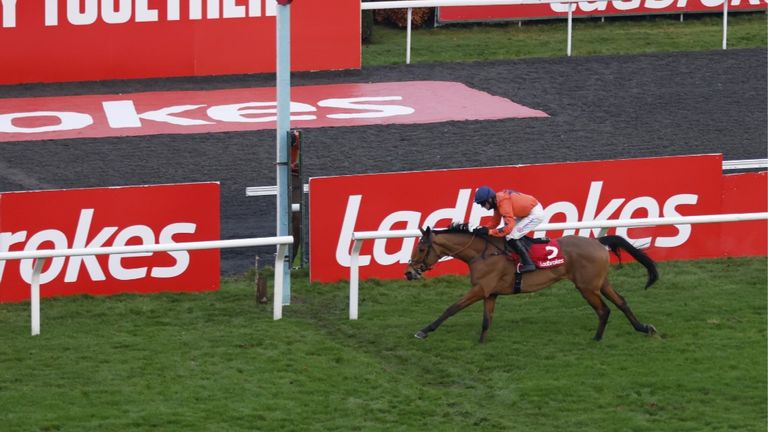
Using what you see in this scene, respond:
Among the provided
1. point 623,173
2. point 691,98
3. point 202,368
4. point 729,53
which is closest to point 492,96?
point 691,98

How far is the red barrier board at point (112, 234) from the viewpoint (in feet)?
42.5

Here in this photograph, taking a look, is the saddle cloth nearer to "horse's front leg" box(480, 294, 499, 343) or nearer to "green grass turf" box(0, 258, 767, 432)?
"horse's front leg" box(480, 294, 499, 343)

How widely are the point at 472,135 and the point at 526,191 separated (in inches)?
201

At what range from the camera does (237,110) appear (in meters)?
20.2

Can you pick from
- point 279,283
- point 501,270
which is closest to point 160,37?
point 279,283

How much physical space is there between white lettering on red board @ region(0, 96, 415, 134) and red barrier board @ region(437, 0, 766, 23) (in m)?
4.13

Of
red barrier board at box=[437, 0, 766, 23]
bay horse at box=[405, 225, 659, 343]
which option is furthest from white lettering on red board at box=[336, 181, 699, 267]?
red barrier board at box=[437, 0, 766, 23]

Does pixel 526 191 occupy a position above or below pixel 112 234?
above

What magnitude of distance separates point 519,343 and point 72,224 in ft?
12.5

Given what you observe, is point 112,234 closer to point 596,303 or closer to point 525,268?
point 525,268

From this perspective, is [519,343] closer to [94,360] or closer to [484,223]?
[484,223]

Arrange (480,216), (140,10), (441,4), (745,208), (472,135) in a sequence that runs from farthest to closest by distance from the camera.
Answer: (441,4)
(140,10)
(472,135)
(745,208)
(480,216)

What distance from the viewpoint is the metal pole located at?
13.1 meters

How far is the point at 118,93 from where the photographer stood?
20797mm
